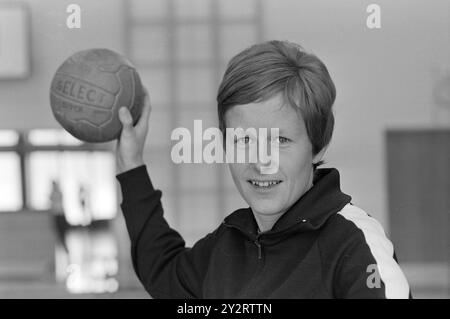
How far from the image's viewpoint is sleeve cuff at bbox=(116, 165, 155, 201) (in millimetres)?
1025

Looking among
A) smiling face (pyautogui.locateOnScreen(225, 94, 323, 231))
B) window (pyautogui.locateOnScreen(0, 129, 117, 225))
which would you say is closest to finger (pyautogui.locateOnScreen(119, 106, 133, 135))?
smiling face (pyautogui.locateOnScreen(225, 94, 323, 231))

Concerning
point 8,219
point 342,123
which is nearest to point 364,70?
point 342,123

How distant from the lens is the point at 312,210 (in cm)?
88

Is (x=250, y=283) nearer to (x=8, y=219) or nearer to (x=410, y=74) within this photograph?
(x=410, y=74)

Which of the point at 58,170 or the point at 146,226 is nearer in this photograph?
the point at 146,226

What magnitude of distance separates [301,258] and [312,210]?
0.17ft

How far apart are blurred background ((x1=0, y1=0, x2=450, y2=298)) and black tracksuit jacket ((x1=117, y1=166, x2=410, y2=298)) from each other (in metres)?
0.38

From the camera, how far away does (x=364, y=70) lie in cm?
143

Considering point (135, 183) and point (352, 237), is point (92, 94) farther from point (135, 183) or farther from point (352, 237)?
point (352, 237)

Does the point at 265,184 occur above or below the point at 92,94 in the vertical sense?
below

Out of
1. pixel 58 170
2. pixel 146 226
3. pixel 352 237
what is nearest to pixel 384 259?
pixel 352 237

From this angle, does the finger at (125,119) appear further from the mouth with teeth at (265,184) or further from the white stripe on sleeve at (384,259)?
the white stripe on sleeve at (384,259)

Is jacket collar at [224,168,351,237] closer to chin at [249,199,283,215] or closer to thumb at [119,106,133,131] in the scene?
chin at [249,199,283,215]
